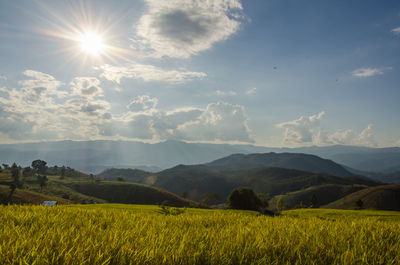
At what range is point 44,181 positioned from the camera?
165 metres

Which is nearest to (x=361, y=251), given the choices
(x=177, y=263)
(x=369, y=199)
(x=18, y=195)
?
(x=177, y=263)

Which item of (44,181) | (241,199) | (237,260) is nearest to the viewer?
(237,260)

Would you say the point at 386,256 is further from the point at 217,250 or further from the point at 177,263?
the point at 177,263

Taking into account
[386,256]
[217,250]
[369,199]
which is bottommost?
[369,199]

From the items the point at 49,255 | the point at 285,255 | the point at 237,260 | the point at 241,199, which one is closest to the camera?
the point at 49,255

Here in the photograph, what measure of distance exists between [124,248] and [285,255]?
269cm

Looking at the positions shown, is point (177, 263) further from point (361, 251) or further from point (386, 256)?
point (386, 256)

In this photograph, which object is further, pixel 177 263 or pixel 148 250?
pixel 148 250

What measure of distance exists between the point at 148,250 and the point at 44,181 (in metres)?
200

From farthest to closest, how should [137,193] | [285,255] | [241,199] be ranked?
[137,193] < [241,199] < [285,255]

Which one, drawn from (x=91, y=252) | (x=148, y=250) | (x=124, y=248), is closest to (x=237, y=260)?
(x=148, y=250)

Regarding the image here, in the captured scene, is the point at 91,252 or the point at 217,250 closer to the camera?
the point at 91,252

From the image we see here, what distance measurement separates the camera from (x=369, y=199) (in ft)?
644

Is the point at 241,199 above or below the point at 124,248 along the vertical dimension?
below
